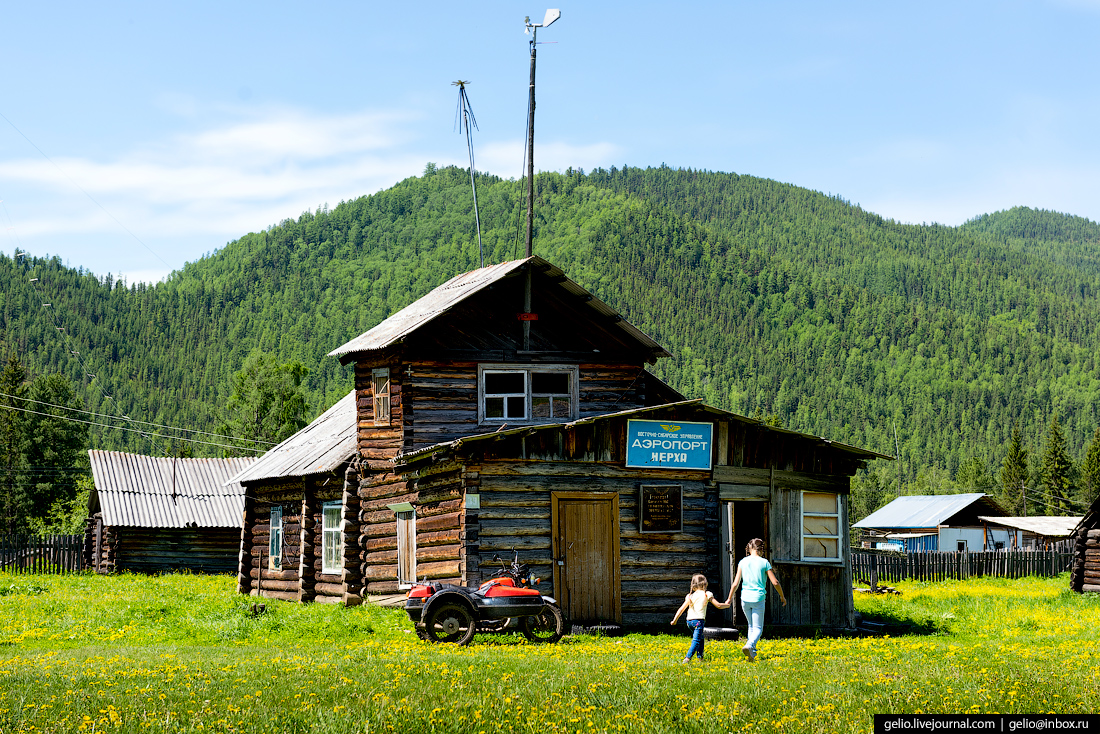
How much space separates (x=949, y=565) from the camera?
47.4m

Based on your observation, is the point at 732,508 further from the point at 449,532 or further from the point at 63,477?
the point at 63,477

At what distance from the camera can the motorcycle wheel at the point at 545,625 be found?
19594mm

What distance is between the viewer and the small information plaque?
2297cm

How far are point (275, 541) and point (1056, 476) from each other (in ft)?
310

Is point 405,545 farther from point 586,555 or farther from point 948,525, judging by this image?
point 948,525

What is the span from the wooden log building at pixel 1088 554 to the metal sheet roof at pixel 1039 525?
36826 mm

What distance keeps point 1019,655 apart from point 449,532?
11134 millimetres

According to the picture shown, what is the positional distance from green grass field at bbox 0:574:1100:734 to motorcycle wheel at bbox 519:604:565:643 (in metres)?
0.29

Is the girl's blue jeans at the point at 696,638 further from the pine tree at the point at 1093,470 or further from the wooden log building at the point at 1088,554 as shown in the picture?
the pine tree at the point at 1093,470

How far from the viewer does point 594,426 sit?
22.7 metres

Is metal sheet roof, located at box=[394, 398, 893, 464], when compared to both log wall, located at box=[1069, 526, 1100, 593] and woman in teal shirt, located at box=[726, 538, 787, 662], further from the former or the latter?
log wall, located at box=[1069, 526, 1100, 593]

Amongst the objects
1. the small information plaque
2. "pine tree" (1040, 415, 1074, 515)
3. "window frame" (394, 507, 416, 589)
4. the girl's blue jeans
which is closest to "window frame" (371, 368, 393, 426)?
"window frame" (394, 507, 416, 589)

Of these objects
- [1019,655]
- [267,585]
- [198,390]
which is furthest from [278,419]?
[198,390]

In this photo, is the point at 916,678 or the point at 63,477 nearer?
the point at 916,678
